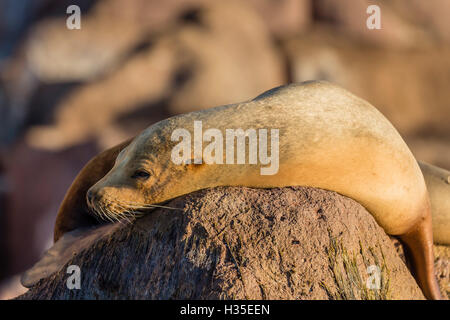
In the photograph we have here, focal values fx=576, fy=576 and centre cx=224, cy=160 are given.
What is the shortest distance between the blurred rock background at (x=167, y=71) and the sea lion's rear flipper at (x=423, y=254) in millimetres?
6111

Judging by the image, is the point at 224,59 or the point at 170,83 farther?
the point at 224,59

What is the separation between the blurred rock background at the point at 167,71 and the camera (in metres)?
9.58

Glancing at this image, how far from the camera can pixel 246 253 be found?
273 centimetres

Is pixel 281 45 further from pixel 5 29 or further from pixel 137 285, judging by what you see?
pixel 137 285

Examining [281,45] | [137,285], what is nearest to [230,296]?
[137,285]

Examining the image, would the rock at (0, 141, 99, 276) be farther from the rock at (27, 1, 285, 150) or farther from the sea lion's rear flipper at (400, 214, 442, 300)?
the sea lion's rear flipper at (400, 214, 442, 300)

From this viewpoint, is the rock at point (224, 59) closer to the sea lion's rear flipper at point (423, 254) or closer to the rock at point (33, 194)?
the rock at point (33, 194)

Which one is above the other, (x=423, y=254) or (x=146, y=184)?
(x=146, y=184)

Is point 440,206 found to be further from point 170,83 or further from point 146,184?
point 170,83

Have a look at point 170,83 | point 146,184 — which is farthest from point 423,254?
point 170,83

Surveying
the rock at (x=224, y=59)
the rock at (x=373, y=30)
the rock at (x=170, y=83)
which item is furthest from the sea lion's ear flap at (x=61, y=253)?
the rock at (x=373, y=30)

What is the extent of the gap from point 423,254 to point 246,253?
136 centimetres

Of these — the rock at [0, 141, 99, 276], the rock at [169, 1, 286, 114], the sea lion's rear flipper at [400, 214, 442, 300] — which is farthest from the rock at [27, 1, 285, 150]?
the sea lion's rear flipper at [400, 214, 442, 300]

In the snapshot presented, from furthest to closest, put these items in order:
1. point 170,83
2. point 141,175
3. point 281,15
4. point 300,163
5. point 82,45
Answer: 1. point 281,15
2. point 82,45
3. point 170,83
4. point 141,175
5. point 300,163
